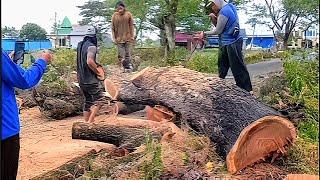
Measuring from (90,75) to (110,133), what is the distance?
1.85 m

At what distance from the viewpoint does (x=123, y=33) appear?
1037cm

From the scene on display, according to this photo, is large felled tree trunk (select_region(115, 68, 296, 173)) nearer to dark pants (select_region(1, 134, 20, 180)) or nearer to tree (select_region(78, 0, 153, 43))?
dark pants (select_region(1, 134, 20, 180))

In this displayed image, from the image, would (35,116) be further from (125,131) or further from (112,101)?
(125,131)

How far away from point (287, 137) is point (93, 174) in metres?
1.63

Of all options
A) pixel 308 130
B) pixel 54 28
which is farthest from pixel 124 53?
pixel 308 130

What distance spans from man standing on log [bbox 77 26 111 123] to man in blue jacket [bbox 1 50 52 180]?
3597 millimetres

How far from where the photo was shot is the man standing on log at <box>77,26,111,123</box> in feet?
22.8

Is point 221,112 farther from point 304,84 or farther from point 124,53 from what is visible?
point 124,53

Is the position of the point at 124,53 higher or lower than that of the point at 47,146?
higher

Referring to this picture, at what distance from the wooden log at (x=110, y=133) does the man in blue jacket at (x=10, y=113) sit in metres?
1.93

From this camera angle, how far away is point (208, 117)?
4.84m

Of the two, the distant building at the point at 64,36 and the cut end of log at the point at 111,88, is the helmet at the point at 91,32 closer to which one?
→ the cut end of log at the point at 111,88

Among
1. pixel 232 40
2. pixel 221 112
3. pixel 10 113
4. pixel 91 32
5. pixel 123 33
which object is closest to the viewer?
pixel 10 113

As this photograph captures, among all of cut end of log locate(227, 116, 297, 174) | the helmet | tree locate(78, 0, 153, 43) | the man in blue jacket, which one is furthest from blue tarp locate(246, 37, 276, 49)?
the man in blue jacket
